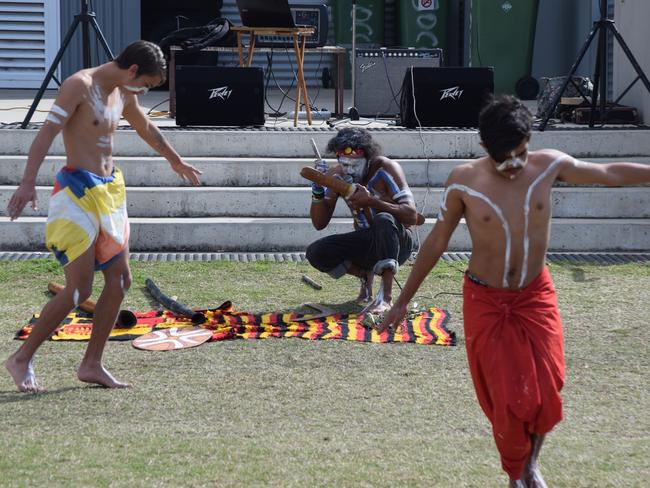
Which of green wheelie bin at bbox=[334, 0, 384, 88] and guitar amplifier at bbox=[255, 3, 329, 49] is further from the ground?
green wheelie bin at bbox=[334, 0, 384, 88]

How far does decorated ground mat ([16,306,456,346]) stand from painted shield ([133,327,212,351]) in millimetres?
67

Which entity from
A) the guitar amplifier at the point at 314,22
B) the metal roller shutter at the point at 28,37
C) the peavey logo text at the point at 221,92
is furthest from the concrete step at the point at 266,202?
the metal roller shutter at the point at 28,37

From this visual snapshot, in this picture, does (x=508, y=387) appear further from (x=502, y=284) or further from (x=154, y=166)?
(x=154, y=166)

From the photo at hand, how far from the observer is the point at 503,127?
400 centimetres

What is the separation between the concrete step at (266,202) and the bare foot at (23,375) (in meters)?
4.17

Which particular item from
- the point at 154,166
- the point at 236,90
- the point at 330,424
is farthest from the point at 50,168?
the point at 330,424

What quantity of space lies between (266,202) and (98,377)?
14.0ft

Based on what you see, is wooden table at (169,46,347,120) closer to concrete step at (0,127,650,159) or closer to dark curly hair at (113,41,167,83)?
concrete step at (0,127,650,159)

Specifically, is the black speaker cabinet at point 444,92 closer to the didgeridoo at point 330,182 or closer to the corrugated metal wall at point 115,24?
the didgeridoo at point 330,182

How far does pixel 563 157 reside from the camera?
422 centimetres

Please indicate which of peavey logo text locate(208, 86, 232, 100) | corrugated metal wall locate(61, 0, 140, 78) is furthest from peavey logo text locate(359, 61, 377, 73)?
corrugated metal wall locate(61, 0, 140, 78)

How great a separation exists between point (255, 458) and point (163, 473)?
1.30 ft

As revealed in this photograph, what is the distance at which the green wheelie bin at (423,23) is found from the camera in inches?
636

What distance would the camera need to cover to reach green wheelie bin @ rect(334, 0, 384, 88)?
16281 mm
